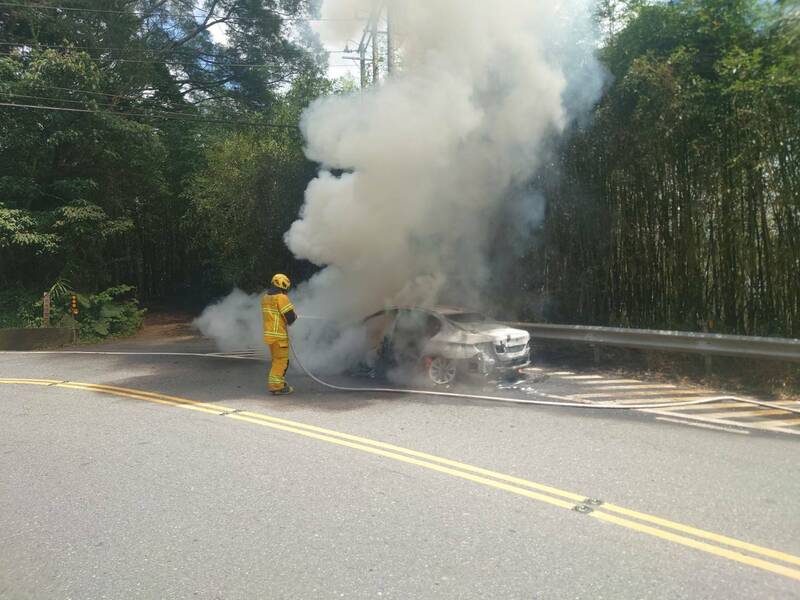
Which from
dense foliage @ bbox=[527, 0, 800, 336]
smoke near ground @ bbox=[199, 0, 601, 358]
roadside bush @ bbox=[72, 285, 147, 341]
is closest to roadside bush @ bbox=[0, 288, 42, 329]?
roadside bush @ bbox=[72, 285, 147, 341]

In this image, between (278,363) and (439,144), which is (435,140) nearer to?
(439,144)

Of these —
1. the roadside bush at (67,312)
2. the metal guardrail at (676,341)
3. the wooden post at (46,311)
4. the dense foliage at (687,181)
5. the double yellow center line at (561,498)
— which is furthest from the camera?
the roadside bush at (67,312)

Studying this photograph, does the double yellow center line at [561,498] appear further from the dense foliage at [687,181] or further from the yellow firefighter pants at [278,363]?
the dense foliage at [687,181]

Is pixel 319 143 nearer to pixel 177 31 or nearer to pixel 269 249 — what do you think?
pixel 269 249

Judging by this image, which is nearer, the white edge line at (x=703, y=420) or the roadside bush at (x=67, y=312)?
the white edge line at (x=703, y=420)

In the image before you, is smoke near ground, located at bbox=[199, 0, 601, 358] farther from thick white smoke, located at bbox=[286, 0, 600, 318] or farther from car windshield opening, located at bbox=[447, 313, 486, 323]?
car windshield opening, located at bbox=[447, 313, 486, 323]

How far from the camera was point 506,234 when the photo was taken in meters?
11.2

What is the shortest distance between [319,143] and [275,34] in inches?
552

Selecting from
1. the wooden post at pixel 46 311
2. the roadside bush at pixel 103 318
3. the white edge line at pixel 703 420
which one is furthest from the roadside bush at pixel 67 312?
the white edge line at pixel 703 420

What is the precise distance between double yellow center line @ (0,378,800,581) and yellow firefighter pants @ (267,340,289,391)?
1.00m

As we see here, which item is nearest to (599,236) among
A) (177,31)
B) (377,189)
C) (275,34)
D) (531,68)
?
(531,68)

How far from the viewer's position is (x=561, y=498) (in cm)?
406

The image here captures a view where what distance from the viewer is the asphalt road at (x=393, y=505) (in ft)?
10.0

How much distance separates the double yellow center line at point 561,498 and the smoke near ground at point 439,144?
167 inches
